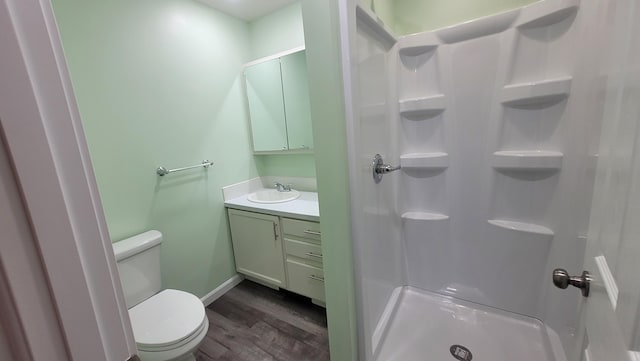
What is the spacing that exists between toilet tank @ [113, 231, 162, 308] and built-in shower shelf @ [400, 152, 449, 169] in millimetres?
1736

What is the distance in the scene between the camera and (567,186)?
1.33 metres

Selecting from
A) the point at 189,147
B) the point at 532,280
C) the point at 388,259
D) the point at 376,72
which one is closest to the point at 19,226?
the point at 376,72

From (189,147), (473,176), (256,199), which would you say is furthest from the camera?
(256,199)

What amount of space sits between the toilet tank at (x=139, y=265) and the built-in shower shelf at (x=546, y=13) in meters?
2.48

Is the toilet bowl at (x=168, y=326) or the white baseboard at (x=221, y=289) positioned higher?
the toilet bowl at (x=168, y=326)

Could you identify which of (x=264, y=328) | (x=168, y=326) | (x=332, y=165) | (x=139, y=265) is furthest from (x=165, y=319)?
(x=332, y=165)

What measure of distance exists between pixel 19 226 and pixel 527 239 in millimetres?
2004

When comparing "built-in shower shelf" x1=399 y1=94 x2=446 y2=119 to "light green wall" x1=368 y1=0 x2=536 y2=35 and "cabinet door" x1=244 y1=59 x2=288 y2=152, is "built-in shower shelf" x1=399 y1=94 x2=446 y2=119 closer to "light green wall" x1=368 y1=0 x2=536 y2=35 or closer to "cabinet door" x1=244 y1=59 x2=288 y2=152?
"light green wall" x1=368 y1=0 x2=536 y2=35

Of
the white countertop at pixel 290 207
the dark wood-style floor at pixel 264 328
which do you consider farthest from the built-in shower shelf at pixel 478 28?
the dark wood-style floor at pixel 264 328

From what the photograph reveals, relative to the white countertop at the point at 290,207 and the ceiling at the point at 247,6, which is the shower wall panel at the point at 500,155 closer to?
the white countertop at the point at 290,207

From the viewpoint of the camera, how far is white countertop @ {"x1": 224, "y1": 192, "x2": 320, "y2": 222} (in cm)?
176

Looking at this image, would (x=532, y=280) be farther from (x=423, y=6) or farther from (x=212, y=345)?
(x=212, y=345)

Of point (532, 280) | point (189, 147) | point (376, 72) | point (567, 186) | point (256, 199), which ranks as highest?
point (376, 72)

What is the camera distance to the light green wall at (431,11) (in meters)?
1.47
